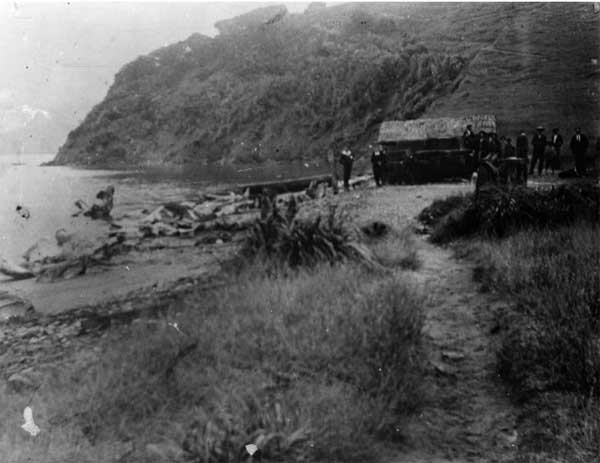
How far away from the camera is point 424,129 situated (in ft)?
52.7

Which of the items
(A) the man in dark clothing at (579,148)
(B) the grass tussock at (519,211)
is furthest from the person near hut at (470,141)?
(B) the grass tussock at (519,211)

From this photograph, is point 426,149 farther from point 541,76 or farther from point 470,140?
point 541,76

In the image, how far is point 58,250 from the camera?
1170 centimetres

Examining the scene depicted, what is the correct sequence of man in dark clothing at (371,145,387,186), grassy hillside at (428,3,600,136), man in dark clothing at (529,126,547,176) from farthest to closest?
grassy hillside at (428,3,600,136) < man in dark clothing at (529,126,547,176) < man in dark clothing at (371,145,387,186)

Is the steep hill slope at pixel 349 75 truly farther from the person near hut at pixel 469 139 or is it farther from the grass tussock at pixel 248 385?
the grass tussock at pixel 248 385

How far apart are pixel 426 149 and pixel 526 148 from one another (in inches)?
150

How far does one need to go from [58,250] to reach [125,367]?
27.9 feet

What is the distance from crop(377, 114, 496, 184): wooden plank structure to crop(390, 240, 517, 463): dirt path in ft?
31.6

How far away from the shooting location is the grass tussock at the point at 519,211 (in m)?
7.91

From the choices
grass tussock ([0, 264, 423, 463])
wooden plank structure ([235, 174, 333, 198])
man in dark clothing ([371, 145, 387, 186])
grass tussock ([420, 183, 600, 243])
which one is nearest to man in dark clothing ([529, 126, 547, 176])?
man in dark clothing ([371, 145, 387, 186])

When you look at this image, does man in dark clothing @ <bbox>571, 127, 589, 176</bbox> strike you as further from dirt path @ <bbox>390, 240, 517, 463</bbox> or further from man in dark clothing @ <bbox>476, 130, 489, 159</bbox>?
dirt path @ <bbox>390, 240, 517, 463</bbox>

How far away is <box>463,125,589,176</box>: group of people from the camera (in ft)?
50.2

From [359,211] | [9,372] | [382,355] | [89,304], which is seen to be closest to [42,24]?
[89,304]

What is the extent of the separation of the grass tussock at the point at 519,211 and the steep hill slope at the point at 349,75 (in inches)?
258
